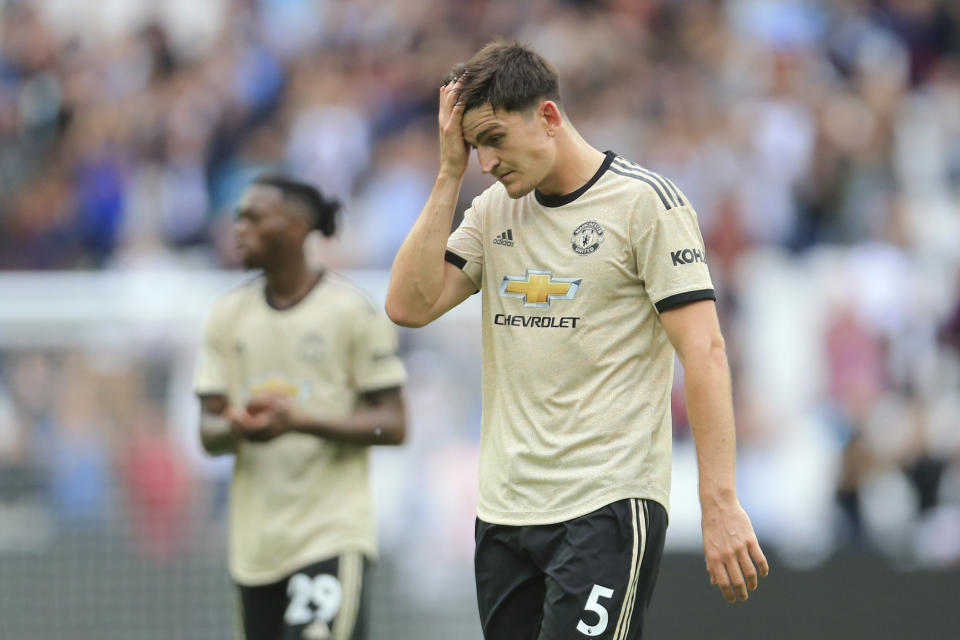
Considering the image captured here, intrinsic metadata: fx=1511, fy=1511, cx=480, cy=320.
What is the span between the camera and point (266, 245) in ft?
22.6

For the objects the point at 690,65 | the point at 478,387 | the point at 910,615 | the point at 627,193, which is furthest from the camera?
the point at 690,65

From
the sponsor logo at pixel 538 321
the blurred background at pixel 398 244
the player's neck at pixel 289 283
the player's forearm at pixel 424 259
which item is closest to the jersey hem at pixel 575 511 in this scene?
the sponsor logo at pixel 538 321

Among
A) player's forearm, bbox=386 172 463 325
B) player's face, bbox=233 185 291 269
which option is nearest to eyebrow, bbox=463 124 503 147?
player's forearm, bbox=386 172 463 325

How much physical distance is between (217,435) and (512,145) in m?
2.55

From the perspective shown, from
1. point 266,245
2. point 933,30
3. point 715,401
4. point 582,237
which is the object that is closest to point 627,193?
point 582,237

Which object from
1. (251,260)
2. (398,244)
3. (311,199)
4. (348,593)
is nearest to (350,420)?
(348,593)

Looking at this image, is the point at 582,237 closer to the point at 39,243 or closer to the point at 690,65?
the point at 39,243

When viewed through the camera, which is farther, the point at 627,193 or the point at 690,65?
the point at 690,65

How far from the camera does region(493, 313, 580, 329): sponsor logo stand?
482cm

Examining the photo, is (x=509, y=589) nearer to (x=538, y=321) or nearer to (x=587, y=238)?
(x=538, y=321)

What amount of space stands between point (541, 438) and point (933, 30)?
1063cm

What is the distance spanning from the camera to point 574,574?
471 centimetres

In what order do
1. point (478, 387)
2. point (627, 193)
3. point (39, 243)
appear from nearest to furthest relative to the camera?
point (627, 193)
point (478, 387)
point (39, 243)

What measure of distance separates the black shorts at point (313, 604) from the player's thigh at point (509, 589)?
5.59 feet
